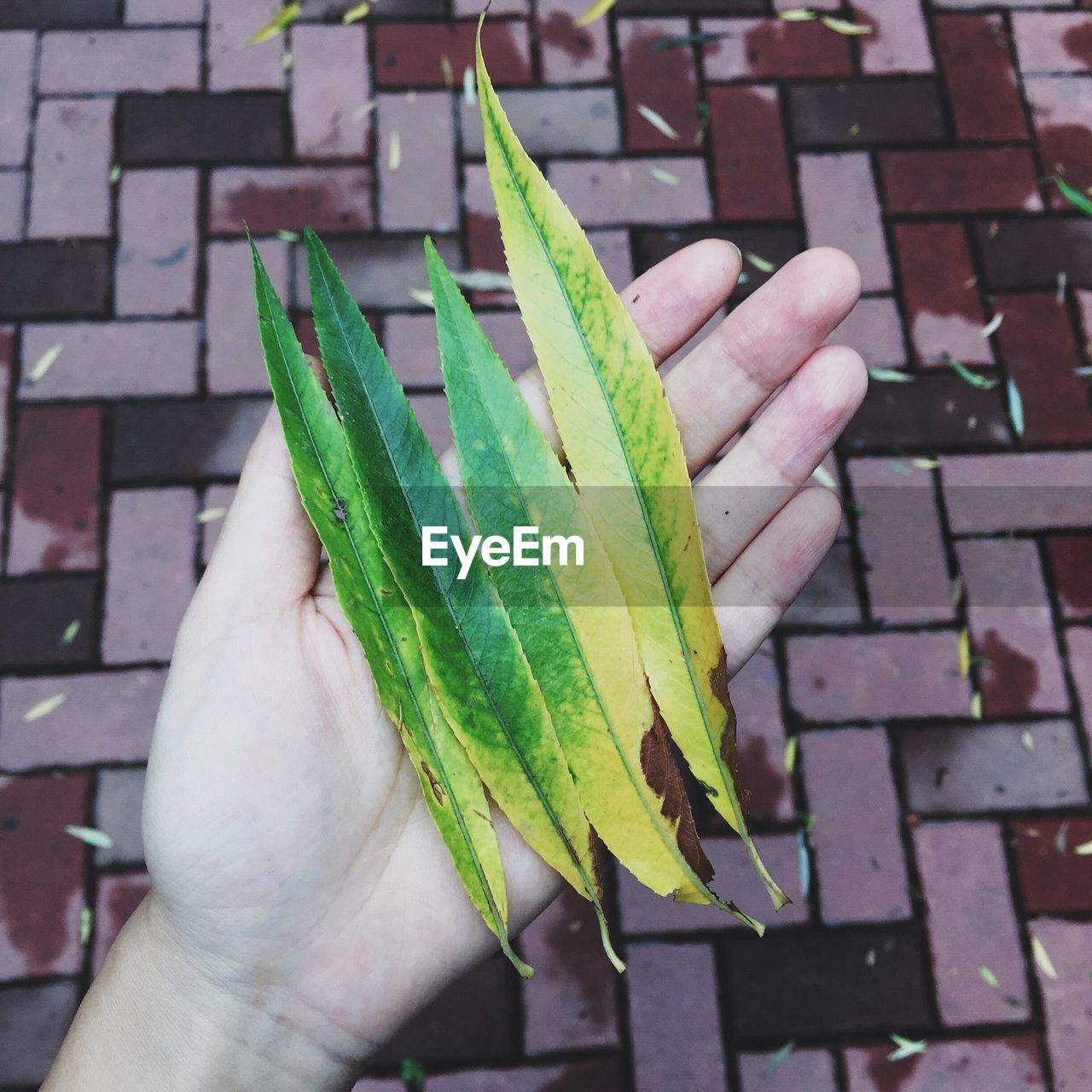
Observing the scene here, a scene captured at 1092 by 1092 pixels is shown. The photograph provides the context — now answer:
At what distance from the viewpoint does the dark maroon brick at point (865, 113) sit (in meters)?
2.62

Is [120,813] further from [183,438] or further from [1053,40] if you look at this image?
[1053,40]

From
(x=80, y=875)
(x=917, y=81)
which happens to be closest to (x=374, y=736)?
(x=80, y=875)

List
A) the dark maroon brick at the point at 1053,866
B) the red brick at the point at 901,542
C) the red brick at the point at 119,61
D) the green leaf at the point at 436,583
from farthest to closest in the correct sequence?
the red brick at the point at 119,61, the red brick at the point at 901,542, the dark maroon brick at the point at 1053,866, the green leaf at the point at 436,583

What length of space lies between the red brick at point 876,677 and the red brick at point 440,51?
1620 mm

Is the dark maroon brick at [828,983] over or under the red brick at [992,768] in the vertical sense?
under

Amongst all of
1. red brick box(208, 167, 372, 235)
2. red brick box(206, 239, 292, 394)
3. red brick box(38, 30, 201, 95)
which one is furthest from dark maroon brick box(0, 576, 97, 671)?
red brick box(38, 30, 201, 95)

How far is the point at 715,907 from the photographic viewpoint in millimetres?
2182

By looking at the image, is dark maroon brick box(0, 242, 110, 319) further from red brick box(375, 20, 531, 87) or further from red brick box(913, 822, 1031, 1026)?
red brick box(913, 822, 1031, 1026)

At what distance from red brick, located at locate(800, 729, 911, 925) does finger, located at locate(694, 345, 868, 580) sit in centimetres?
66

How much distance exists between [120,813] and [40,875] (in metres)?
0.21

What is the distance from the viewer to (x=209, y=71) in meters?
2.59

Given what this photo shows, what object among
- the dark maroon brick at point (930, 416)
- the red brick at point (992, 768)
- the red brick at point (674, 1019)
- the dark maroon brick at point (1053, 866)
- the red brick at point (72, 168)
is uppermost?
the red brick at point (72, 168)

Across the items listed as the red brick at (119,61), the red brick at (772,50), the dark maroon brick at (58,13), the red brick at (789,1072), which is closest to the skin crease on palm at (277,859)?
the red brick at (789,1072)

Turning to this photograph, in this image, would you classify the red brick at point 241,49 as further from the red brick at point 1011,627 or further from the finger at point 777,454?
the red brick at point 1011,627
